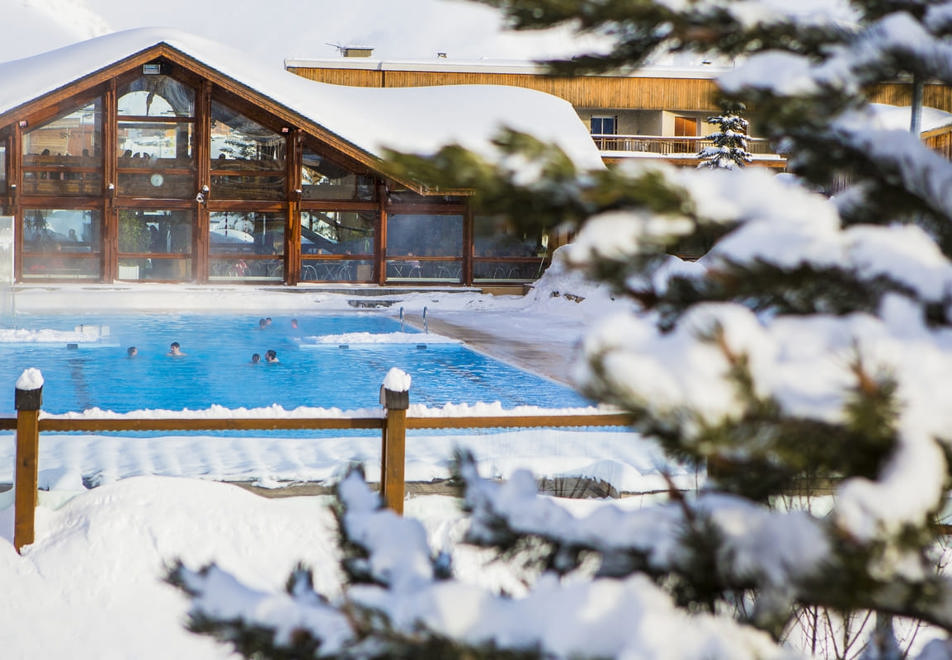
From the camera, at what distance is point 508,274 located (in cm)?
2661

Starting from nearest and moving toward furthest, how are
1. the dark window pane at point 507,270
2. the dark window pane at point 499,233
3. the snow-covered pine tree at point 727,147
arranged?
the dark window pane at point 499,233
the snow-covered pine tree at point 727,147
the dark window pane at point 507,270

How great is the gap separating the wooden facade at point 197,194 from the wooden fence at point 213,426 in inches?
749

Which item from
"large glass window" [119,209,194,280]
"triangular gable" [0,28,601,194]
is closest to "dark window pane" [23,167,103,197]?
"large glass window" [119,209,194,280]

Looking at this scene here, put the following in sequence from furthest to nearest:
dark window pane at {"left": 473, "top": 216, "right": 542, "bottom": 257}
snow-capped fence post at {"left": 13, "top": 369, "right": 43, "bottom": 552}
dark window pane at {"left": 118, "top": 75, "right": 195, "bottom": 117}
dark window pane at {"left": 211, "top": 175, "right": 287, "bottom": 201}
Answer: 1. dark window pane at {"left": 211, "top": 175, "right": 287, "bottom": 201}
2. dark window pane at {"left": 118, "top": 75, "right": 195, "bottom": 117}
3. snow-capped fence post at {"left": 13, "top": 369, "right": 43, "bottom": 552}
4. dark window pane at {"left": 473, "top": 216, "right": 542, "bottom": 257}

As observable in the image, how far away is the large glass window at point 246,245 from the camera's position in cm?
2502

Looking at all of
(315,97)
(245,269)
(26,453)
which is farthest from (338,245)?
(26,453)

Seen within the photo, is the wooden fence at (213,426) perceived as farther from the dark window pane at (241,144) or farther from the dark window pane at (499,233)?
the dark window pane at (241,144)

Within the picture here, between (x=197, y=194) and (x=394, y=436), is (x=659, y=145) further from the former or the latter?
(x=394, y=436)

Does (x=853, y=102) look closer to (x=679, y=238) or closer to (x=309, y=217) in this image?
(x=679, y=238)

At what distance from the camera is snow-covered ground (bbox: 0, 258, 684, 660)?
189 inches

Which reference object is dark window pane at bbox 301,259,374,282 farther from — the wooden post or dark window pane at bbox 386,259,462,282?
the wooden post

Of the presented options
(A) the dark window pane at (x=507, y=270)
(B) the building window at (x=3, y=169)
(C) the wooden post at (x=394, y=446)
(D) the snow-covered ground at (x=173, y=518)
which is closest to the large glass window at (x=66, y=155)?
(B) the building window at (x=3, y=169)

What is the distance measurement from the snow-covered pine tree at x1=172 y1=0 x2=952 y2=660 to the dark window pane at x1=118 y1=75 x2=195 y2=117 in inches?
993

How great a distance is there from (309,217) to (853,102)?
81.7ft
